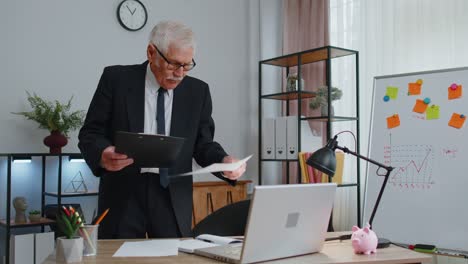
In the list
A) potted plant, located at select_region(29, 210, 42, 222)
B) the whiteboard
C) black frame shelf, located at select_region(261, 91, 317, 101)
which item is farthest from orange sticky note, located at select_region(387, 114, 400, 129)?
potted plant, located at select_region(29, 210, 42, 222)

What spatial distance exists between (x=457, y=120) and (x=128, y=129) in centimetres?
191

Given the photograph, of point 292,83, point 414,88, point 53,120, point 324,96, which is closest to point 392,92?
point 414,88

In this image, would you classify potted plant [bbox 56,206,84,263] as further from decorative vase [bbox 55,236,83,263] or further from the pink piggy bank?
the pink piggy bank

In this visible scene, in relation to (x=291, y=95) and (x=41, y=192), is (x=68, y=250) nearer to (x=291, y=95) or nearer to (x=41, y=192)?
(x=41, y=192)

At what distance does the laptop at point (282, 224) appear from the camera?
1.33 metres

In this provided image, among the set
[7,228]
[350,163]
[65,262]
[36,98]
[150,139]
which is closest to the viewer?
[65,262]

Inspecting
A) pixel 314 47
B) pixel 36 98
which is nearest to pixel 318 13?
pixel 314 47

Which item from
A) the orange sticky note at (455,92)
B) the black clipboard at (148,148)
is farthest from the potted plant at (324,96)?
the black clipboard at (148,148)

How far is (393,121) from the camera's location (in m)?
3.16

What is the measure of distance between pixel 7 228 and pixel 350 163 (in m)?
2.57

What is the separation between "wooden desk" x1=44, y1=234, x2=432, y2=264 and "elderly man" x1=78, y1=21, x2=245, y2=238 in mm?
225

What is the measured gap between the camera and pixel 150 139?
160cm

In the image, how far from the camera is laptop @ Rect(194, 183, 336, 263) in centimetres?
133

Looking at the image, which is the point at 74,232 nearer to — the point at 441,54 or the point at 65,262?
the point at 65,262
